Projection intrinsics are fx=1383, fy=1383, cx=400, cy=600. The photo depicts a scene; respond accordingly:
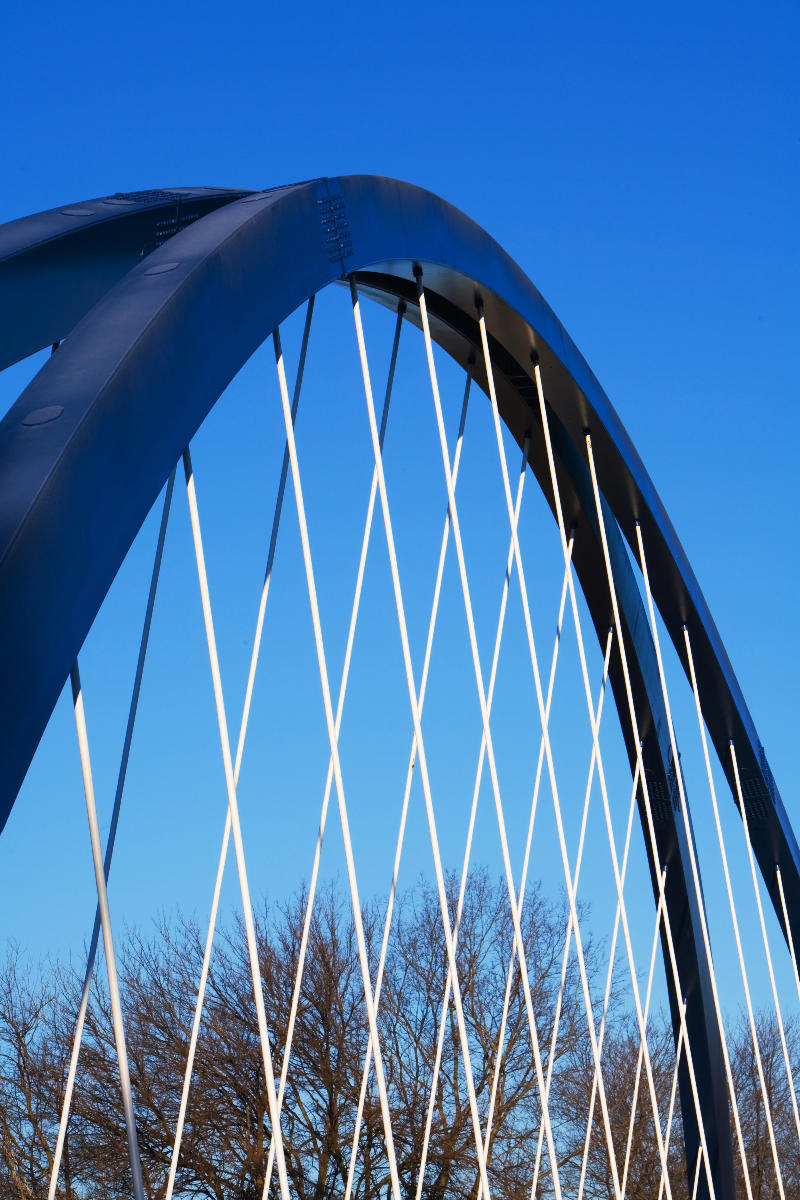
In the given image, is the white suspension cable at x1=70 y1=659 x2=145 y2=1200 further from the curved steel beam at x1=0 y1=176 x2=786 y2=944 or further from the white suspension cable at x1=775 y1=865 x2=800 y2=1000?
the white suspension cable at x1=775 y1=865 x2=800 y2=1000

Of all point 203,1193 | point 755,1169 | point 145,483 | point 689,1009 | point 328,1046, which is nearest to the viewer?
point 145,483

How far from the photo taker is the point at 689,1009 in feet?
32.3

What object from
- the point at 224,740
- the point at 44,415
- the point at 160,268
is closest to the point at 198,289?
the point at 160,268

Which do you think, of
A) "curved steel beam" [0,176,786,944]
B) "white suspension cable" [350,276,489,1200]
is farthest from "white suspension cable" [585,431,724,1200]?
"white suspension cable" [350,276,489,1200]

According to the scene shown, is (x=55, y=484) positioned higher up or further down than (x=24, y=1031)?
further down

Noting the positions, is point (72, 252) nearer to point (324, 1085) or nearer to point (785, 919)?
point (785, 919)

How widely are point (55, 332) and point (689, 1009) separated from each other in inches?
306

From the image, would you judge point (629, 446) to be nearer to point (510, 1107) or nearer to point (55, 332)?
point (55, 332)

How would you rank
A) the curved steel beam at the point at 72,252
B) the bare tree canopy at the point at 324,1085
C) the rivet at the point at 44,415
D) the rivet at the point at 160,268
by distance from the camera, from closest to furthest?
the rivet at the point at 44,415
the rivet at the point at 160,268
the curved steel beam at the point at 72,252
the bare tree canopy at the point at 324,1085

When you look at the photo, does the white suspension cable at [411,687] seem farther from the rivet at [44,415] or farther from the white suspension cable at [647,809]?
the white suspension cable at [647,809]

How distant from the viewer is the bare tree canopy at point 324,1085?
65.0 ft

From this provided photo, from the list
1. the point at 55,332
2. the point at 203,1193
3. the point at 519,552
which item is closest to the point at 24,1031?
the point at 203,1193

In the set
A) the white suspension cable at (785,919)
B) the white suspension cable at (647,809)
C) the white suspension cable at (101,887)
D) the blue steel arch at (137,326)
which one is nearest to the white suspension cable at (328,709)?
the blue steel arch at (137,326)

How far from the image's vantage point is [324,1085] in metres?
21.0
